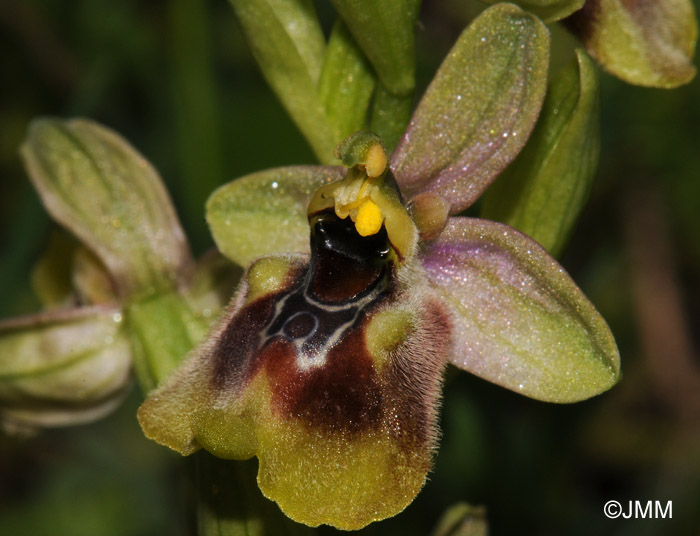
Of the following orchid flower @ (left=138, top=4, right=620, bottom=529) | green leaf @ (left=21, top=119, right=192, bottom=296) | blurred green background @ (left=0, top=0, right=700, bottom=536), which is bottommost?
blurred green background @ (left=0, top=0, right=700, bottom=536)

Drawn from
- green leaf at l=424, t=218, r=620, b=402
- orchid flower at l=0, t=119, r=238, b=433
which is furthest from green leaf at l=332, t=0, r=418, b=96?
orchid flower at l=0, t=119, r=238, b=433

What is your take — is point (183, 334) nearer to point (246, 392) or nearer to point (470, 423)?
point (246, 392)

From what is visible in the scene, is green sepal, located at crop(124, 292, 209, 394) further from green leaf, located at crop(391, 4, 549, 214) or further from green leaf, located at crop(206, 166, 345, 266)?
green leaf, located at crop(391, 4, 549, 214)

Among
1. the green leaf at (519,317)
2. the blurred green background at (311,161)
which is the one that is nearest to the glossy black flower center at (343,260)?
the green leaf at (519,317)

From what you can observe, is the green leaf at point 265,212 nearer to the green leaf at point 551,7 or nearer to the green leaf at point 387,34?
the green leaf at point 387,34

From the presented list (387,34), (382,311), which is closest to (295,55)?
(387,34)

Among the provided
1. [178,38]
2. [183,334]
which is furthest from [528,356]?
[178,38]
